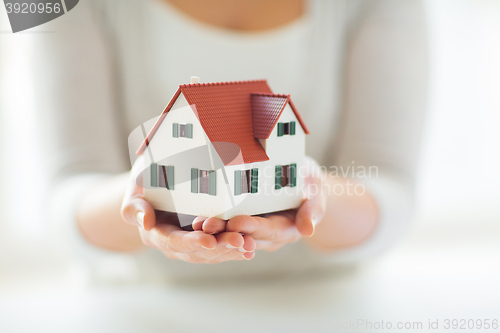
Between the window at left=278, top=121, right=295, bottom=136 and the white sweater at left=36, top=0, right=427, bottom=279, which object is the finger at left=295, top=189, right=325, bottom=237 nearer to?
the window at left=278, top=121, right=295, bottom=136

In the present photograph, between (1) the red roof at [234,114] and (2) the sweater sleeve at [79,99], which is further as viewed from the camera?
(2) the sweater sleeve at [79,99]

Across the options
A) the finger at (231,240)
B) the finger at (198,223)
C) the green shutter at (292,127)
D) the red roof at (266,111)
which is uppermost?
the red roof at (266,111)

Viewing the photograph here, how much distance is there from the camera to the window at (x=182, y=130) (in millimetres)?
546

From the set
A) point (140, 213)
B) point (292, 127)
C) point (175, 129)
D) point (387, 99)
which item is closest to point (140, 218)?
point (140, 213)

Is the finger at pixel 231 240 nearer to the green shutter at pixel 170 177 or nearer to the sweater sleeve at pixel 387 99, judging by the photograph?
the green shutter at pixel 170 177

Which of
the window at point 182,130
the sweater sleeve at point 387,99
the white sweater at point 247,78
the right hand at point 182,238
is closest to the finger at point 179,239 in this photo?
the right hand at point 182,238

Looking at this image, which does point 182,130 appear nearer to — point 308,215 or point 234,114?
point 234,114

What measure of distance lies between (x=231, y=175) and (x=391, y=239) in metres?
0.47

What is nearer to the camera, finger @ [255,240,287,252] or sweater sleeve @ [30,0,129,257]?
finger @ [255,240,287,252]

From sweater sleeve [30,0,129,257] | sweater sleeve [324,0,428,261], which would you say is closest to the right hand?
sweater sleeve [30,0,129,257]

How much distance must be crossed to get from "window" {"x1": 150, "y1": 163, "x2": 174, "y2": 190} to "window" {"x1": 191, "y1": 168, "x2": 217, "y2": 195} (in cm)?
3

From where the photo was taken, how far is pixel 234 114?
557 millimetres

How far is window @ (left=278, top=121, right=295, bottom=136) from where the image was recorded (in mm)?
576

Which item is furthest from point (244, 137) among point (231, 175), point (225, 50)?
point (225, 50)
